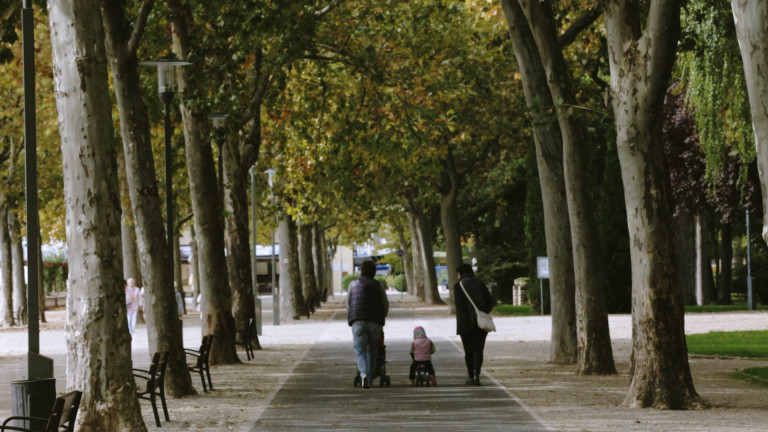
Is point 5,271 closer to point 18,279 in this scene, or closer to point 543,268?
point 18,279

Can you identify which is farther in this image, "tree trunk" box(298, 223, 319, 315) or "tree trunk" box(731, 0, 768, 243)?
"tree trunk" box(298, 223, 319, 315)

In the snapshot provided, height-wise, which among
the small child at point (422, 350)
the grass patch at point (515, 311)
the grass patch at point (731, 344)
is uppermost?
the small child at point (422, 350)

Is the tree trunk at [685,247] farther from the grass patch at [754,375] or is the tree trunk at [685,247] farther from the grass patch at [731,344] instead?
the grass patch at [754,375]

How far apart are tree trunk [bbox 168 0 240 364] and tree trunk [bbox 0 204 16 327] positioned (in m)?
21.3

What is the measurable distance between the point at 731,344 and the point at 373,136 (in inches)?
378

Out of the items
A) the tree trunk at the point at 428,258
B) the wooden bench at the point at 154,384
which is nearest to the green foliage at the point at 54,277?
the tree trunk at the point at 428,258

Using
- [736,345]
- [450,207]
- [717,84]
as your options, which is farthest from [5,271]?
[717,84]

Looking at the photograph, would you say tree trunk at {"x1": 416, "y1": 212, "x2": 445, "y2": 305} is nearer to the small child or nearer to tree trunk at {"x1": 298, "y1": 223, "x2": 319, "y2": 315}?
tree trunk at {"x1": 298, "y1": 223, "x2": 319, "y2": 315}

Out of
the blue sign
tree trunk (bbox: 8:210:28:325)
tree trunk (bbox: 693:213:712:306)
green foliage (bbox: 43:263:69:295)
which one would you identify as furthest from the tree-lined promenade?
green foliage (bbox: 43:263:69:295)

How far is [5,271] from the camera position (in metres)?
44.3

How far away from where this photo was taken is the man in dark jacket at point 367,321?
17.9 m

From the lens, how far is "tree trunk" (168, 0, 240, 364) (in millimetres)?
22062

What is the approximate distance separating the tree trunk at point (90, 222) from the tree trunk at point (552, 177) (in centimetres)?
1020

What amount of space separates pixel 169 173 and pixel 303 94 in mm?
12131
